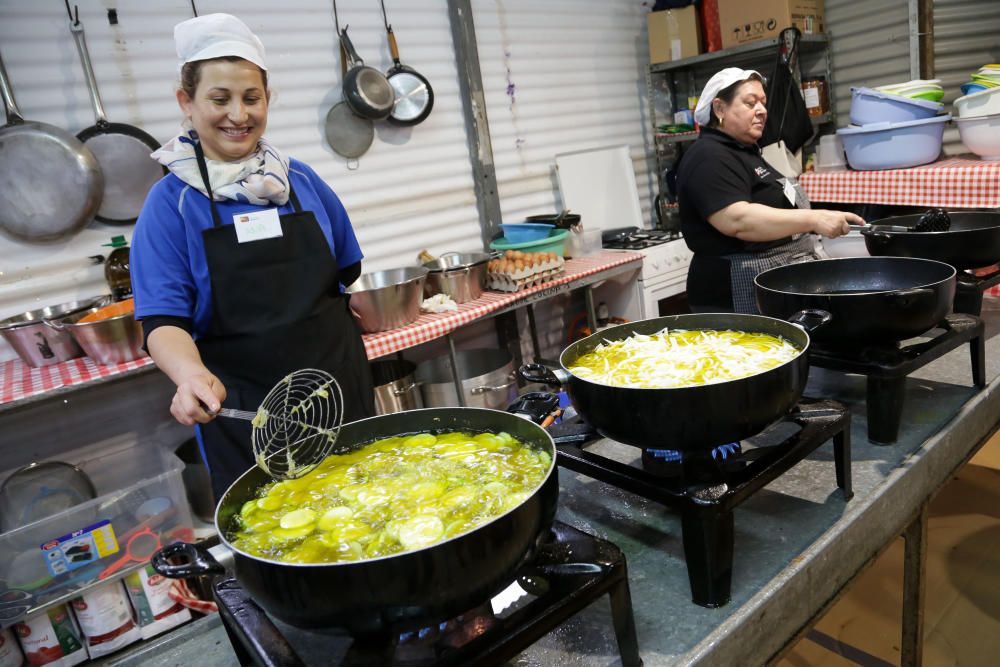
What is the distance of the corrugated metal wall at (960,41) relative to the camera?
5.13 m

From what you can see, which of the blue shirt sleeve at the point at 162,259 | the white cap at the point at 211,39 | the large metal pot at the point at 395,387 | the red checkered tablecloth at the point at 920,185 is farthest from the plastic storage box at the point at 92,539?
the red checkered tablecloth at the point at 920,185

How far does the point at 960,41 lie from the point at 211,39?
232 inches

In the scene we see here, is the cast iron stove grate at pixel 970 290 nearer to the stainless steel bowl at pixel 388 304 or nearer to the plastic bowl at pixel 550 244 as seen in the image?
the stainless steel bowl at pixel 388 304

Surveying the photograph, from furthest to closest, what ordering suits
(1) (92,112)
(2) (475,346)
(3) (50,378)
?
(2) (475,346) → (1) (92,112) → (3) (50,378)

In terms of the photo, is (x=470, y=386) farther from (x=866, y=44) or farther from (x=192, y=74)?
(x=866, y=44)

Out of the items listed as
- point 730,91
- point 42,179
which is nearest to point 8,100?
point 42,179

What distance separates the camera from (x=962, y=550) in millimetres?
2896

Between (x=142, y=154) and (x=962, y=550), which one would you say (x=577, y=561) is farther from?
(x=142, y=154)

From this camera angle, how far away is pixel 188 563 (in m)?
0.95

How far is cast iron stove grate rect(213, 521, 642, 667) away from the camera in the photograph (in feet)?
2.73

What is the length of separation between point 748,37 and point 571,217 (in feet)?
7.34

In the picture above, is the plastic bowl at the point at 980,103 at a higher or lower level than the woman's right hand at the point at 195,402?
higher

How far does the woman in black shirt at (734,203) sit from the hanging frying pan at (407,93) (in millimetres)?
2320

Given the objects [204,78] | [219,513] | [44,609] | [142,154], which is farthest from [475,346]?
[219,513]
